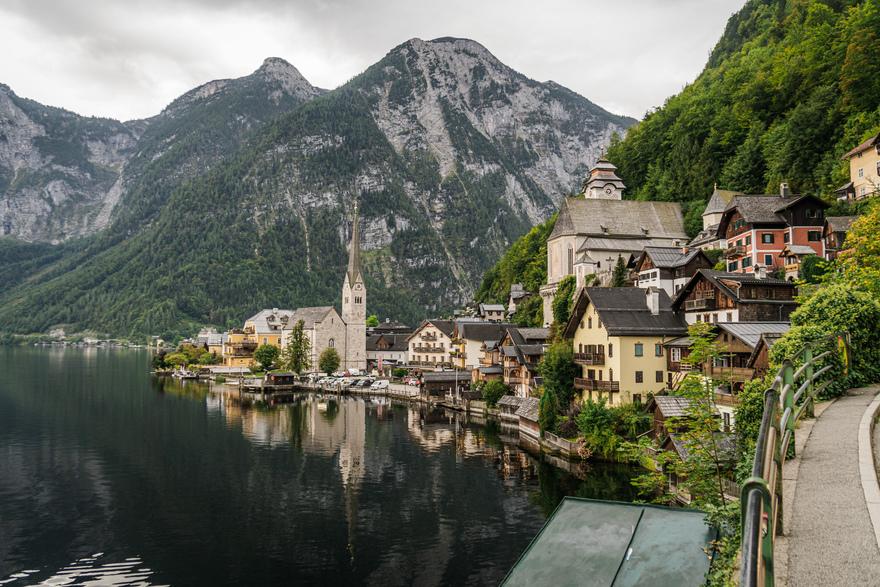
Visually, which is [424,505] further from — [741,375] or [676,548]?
[676,548]

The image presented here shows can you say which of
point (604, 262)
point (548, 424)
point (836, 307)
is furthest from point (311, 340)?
point (836, 307)

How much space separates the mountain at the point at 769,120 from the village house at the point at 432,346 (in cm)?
1934

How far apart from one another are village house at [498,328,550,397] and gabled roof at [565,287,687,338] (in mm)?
15058

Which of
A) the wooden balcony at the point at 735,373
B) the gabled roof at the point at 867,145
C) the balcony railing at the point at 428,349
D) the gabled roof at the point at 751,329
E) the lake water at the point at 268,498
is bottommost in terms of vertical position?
the lake water at the point at 268,498

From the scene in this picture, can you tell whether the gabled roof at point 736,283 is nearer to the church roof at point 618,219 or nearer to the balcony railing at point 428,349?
the church roof at point 618,219

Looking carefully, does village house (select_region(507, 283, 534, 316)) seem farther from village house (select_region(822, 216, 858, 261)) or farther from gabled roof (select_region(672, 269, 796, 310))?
gabled roof (select_region(672, 269, 796, 310))

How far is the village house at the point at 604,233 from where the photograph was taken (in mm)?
84188

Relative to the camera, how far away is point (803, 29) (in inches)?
3922

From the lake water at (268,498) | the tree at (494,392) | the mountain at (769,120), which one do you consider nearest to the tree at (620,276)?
the tree at (494,392)

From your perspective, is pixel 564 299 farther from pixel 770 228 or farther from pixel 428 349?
pixel 428 349

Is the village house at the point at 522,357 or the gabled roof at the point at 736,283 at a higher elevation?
the gabled roof at the point at 736,283

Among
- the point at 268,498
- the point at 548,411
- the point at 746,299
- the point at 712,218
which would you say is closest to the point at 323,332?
the point at 712,218

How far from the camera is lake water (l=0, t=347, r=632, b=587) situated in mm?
28250

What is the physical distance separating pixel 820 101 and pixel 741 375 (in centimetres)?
5235
